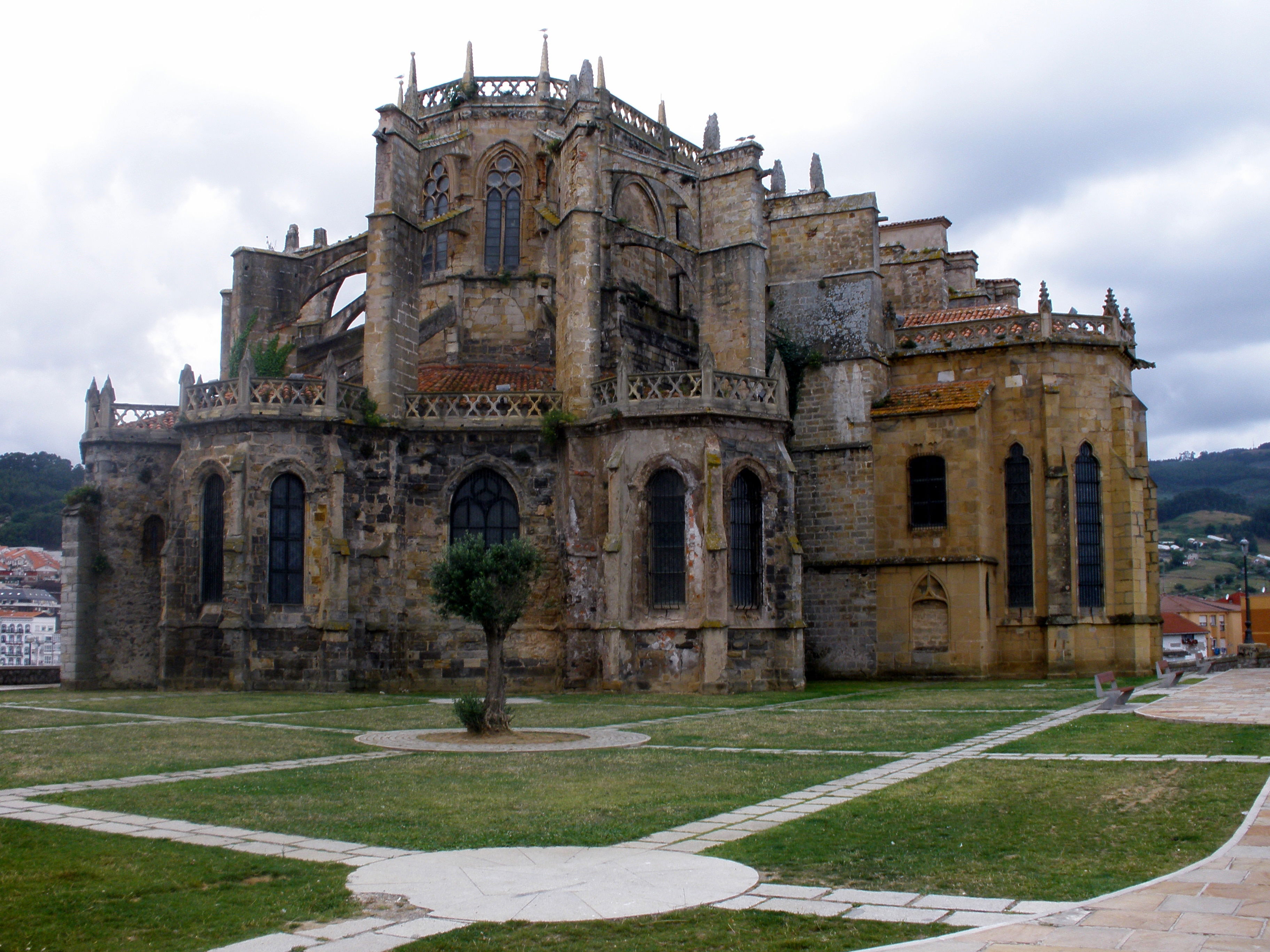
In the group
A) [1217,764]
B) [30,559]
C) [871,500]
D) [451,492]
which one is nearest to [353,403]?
[451,492]

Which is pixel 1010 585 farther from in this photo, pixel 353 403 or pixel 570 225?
pixel 353 403

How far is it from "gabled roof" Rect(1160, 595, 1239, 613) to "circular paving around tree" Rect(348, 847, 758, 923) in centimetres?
11087

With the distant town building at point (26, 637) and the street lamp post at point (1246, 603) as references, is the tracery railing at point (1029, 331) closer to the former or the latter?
the street lamp post at point (1246, 603)

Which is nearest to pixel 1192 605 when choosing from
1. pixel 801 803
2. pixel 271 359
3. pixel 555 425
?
pixel 555 425

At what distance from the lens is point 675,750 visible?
15453 mm

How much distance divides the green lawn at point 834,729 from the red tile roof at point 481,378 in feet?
45.8

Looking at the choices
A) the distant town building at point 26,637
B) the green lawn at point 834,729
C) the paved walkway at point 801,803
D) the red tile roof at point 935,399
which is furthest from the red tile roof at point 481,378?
the distant town building at point 26,637

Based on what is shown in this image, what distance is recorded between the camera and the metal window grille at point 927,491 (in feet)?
113

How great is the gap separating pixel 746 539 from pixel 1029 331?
39.6 feet

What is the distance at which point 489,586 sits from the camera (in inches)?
730

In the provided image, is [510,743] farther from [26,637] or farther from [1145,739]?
[26,637]

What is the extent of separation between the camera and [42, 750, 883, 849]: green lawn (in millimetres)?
9578

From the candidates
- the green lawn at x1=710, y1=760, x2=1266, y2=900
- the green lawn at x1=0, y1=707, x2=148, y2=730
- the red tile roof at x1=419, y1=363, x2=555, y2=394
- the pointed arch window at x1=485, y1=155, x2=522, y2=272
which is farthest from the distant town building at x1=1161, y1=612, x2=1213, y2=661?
the green lawn at x1=710, y1=760, x2=1266, y2=900

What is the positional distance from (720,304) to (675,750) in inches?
795
